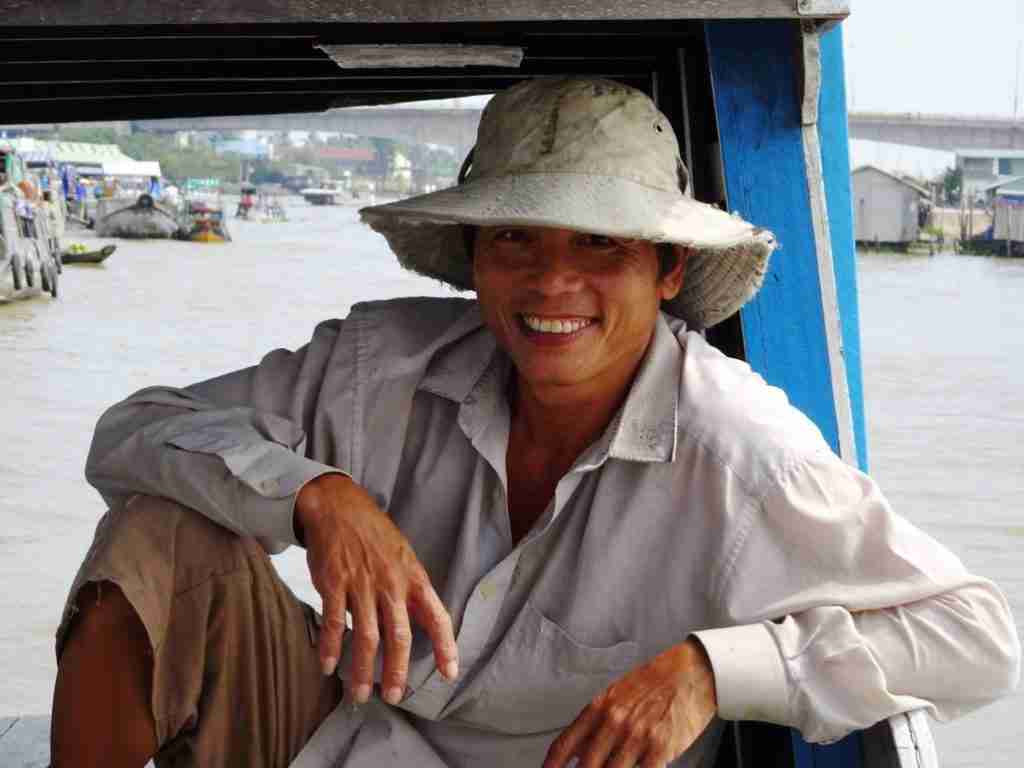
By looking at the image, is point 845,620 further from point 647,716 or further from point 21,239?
point 21,239

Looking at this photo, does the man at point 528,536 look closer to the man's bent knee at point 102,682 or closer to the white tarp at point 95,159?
the man's bent knee at point 102,682

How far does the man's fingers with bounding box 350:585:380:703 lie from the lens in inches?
64.2

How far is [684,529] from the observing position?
1743 millimetres

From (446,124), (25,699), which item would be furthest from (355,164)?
(25,699)

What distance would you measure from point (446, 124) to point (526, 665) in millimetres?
45205

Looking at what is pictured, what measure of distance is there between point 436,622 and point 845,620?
44 centimetres

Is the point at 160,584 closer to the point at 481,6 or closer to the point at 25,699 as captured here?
the point at 481,6

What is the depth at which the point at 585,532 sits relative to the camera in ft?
5.86

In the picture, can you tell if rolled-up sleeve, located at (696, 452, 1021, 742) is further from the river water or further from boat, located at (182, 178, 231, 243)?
boat, located at (182, 178, 231, 243)

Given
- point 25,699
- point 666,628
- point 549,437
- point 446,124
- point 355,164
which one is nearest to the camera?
point 666,628

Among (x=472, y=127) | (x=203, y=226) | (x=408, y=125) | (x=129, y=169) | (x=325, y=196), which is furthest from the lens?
(x=325, y=196)

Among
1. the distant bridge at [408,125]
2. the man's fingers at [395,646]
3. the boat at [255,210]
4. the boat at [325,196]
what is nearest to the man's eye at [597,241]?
the man's fingers at [395,646]

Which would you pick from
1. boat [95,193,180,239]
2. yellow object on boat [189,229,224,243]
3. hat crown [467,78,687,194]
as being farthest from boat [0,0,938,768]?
yellow object on boat [189,229,224,243]

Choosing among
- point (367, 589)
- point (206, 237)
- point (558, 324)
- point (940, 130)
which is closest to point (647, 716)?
point (367, 589)
